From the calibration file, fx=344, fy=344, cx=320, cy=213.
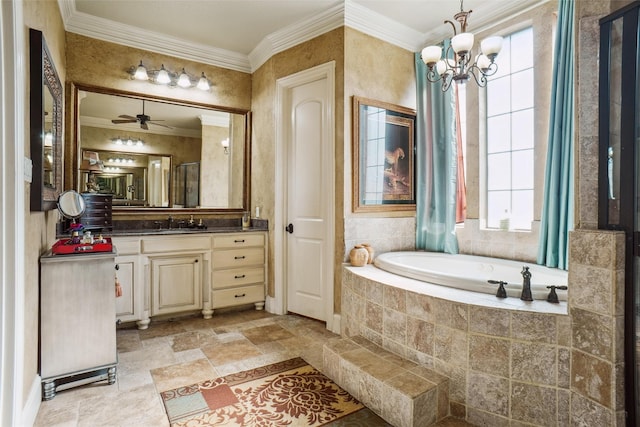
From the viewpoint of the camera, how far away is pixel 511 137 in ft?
9.93

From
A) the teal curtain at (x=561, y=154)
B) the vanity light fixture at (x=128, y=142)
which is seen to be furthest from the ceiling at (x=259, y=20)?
the vanity light fixture at (x=128, y=142)

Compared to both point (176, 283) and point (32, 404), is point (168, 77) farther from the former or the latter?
point (32, 404)

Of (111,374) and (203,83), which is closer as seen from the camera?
(111,374)

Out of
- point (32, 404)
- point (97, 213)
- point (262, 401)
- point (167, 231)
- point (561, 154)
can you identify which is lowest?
point (262, 401)

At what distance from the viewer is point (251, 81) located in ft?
13.4

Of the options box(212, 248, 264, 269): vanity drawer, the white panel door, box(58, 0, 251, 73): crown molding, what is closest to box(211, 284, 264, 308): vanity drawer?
box(212, 248, 264, 269): vanity drawer

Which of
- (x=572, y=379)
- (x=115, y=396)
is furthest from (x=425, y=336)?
(x=115, y=396)

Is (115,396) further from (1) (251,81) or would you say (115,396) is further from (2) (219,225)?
(1) (251,81)

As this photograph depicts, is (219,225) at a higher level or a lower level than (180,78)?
lower

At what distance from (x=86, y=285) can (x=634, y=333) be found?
280 centimetres

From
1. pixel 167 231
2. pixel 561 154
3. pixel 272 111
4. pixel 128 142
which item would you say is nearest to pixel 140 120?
pixel 128 142

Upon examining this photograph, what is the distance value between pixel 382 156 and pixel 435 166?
548 mm

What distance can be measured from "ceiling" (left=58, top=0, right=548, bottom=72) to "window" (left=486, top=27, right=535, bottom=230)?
1.25ft

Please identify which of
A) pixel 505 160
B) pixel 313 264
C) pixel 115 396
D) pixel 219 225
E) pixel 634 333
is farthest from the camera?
pixel 219 225
